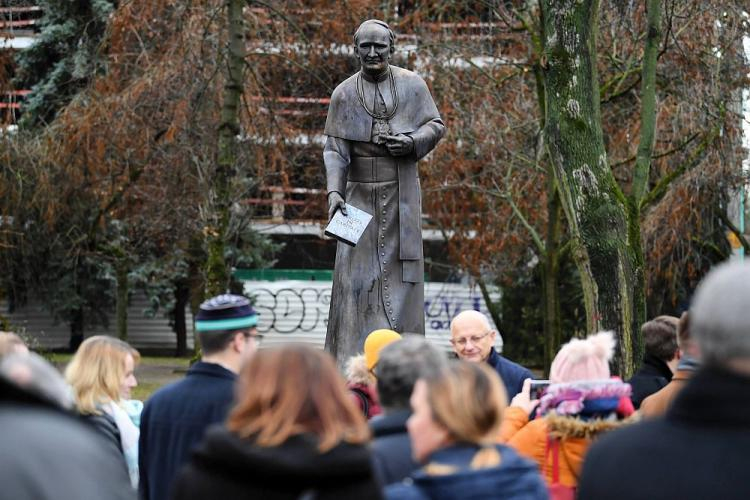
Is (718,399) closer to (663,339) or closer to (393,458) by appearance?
(393,458)

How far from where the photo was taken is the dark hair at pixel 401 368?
495 centimetres

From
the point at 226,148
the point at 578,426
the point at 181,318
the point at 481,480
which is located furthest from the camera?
the point at 181,318

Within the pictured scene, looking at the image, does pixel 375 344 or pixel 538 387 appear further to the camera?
pixel 538 387

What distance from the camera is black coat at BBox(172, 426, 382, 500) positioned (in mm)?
3908

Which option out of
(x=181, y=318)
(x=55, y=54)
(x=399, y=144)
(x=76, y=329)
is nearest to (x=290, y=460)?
(x=399, y=144)

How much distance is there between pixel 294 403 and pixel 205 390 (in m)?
1.97

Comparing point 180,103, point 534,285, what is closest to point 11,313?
point 534,285

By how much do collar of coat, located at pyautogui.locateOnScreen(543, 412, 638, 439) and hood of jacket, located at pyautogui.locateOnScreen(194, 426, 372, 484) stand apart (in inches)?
70.3

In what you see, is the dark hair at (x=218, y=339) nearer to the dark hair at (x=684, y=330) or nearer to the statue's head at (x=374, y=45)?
the dark hair at (x=684, y=330)

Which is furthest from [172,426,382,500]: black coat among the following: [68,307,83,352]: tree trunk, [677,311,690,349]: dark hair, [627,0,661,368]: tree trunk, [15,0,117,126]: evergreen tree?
[68,307,83,352]: tree trunk

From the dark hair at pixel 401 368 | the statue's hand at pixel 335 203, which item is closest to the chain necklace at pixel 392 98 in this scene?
the statue's hand at pixel 335 203

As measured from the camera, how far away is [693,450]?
3758mm

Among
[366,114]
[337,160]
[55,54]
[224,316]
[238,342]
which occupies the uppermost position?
[55,54]

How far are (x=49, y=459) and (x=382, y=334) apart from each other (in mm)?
3707
